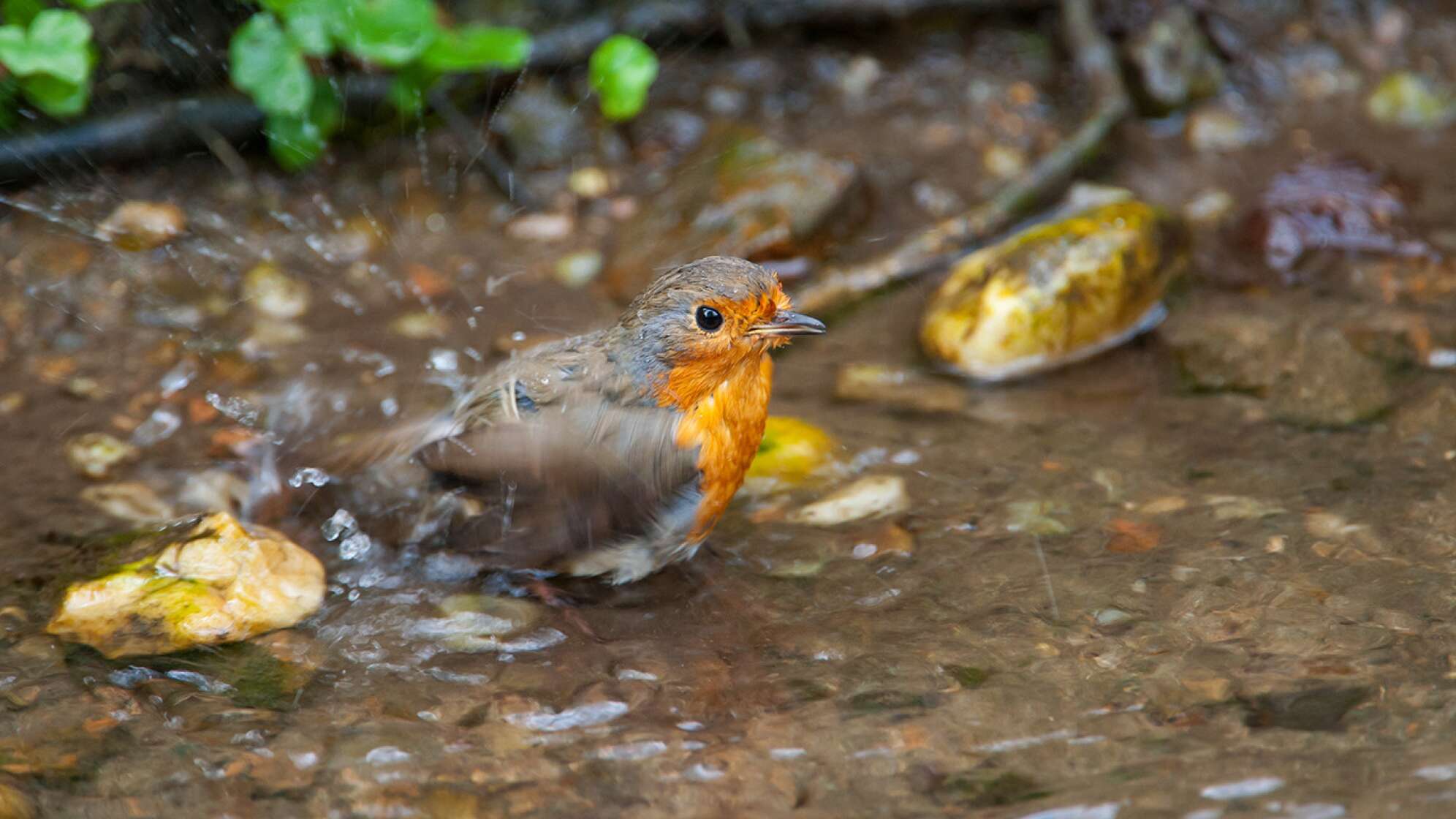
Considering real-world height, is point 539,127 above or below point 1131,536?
above

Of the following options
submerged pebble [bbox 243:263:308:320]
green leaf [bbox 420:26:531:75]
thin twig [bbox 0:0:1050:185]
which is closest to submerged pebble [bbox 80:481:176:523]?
submerged pebble [bbox 243:263:308:320]

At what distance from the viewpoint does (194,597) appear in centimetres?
335

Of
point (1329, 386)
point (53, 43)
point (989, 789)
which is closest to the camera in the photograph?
point (989, 789)

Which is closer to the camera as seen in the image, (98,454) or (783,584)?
(783,584)

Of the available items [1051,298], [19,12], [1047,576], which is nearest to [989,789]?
[1047,576]

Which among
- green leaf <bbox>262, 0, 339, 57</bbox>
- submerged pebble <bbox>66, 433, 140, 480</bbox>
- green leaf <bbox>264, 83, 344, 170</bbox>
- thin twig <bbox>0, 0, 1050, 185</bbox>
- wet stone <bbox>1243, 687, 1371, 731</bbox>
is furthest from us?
green leaf <bbox>264, 83, 344, 170</bbox>

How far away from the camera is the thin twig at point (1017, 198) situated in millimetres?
5082

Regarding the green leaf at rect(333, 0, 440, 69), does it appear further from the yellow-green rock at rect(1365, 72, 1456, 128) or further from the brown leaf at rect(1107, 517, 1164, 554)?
the yellow-green rock at rect(1365, 72, 1456, 128)

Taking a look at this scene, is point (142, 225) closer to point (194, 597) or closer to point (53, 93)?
point (53, 93)

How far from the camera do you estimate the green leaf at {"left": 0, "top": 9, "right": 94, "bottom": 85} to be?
177 inches

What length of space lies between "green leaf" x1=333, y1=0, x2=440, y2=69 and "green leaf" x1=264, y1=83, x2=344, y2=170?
45 centimetres

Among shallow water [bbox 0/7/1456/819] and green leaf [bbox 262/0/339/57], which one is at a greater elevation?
green leaf [bbox 262/0/339/57]

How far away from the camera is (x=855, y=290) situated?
5.08m

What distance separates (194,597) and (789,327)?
5.62 ft
